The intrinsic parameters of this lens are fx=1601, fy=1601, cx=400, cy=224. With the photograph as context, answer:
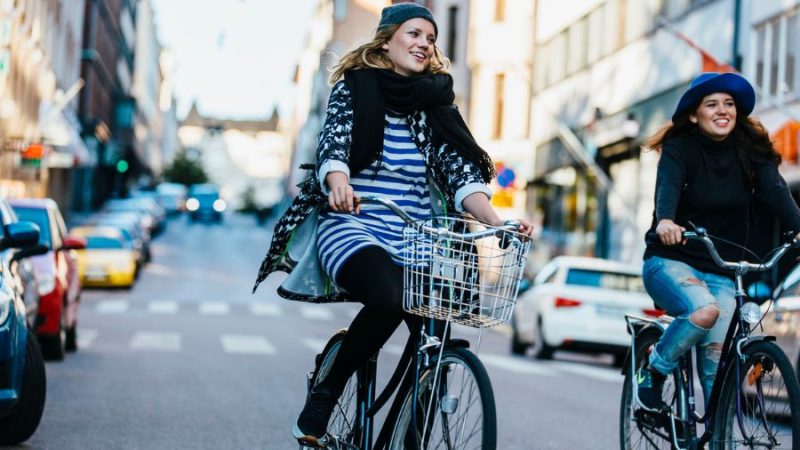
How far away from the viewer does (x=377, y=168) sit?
19.0 ft

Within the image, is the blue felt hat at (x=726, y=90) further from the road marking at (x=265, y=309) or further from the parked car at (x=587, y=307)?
the road marking at (x=265, y=309)

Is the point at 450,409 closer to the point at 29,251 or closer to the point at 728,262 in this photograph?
the point at 728,262

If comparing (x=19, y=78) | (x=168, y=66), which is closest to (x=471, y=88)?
(x=19, y=78)

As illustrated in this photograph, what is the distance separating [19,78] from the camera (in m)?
45.8

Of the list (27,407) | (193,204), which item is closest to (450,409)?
(27,407)

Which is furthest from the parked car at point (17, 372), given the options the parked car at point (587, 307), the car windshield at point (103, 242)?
the car windshield at point (103, 242)

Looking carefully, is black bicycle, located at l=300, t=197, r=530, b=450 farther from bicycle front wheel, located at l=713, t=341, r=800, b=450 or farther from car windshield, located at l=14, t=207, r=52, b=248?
car windshield, located at l=14, t=207, r=52, b=248

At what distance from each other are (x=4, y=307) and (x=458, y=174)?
289 cm

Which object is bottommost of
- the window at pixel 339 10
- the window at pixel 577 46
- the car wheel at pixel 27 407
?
the car wheel at pixel 27 407

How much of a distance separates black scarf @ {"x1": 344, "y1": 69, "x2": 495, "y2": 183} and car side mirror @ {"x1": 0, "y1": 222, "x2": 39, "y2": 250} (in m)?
4.34

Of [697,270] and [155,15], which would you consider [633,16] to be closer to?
[697,270]

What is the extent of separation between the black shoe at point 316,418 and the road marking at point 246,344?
1138cm

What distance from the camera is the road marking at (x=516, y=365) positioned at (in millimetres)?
16950

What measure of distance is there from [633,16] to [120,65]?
64.8 metres
